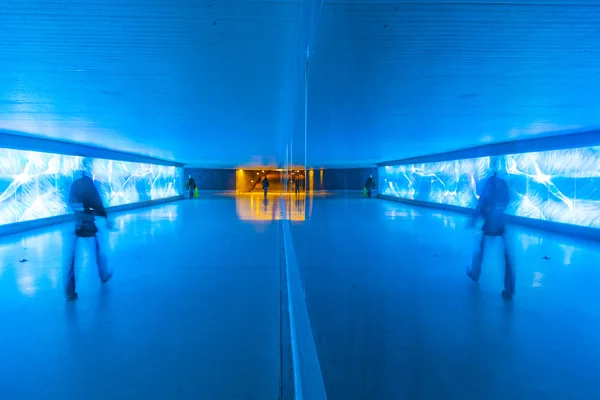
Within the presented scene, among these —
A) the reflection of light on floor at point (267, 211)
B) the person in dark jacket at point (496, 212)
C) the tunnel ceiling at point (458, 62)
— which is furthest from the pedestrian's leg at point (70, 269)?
the person in dark jacket at point (496, 212)

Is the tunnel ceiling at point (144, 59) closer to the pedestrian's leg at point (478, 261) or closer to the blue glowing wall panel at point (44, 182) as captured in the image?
the blue glowing wall panel at point (44, 182)

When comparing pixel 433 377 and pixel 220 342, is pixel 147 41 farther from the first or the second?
pixel 433 377

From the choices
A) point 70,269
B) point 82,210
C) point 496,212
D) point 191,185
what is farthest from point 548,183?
point 191,185

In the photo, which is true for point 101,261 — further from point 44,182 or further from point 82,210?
point 44,182

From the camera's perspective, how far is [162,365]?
2.03 meters

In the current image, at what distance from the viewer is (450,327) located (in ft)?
8.38

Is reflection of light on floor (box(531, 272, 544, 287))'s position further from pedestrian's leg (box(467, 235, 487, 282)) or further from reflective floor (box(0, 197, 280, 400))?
reflective floor (box(0, 197, 280, 400))

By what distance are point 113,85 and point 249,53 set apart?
174 cm

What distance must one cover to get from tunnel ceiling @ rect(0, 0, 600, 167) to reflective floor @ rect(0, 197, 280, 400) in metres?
2.10

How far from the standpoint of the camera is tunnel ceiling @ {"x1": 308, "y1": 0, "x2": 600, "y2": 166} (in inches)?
79.2

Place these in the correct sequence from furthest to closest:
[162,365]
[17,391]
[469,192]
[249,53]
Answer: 1. [469,192]
2. [249,53]
3. [162,365]
4. [17,391]

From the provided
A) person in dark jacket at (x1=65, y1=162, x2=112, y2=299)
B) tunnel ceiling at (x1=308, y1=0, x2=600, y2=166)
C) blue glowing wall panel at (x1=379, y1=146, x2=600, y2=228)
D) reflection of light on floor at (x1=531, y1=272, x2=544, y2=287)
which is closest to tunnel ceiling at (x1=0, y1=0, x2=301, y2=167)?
tunnel ceiling at (x1=308, y1=0, x2=600, y2=166)

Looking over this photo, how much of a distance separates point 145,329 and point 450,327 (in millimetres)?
2274

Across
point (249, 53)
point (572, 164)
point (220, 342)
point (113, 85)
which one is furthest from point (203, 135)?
point (572, 164)
